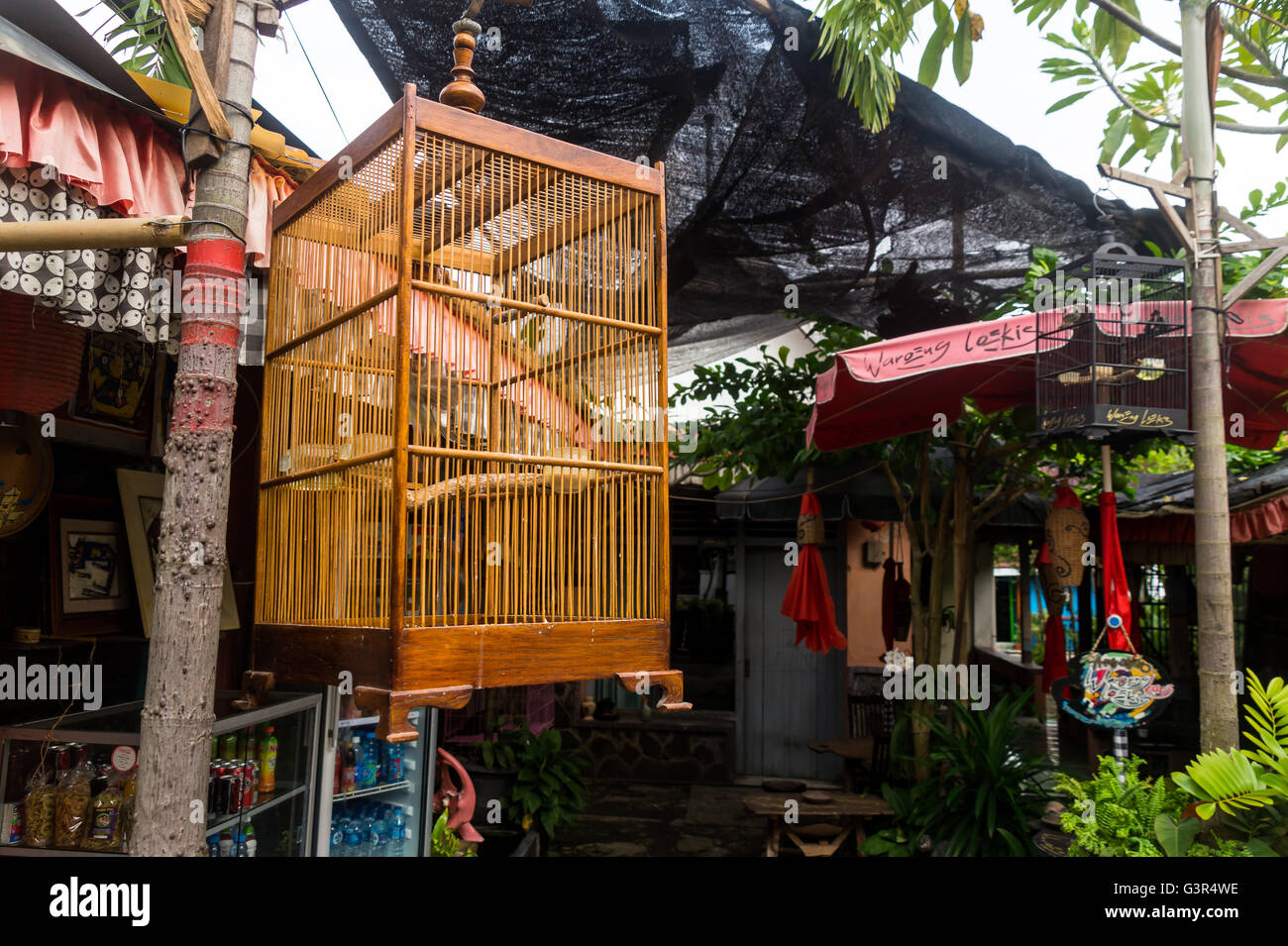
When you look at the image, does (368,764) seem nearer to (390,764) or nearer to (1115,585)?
(390,764)

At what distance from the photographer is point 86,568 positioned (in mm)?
3453

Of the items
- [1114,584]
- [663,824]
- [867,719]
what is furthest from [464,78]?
[867,719]

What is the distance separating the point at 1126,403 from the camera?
13.5 feet

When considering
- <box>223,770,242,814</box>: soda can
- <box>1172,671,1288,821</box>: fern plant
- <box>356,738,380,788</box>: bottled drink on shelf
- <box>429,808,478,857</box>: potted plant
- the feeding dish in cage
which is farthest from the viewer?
<box>429,808,478,857</box>: potted plant

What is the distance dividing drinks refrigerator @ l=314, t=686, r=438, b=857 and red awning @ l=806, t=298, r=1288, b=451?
2.71m

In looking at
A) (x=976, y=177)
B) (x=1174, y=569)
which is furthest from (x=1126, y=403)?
(x=1174, y=569)

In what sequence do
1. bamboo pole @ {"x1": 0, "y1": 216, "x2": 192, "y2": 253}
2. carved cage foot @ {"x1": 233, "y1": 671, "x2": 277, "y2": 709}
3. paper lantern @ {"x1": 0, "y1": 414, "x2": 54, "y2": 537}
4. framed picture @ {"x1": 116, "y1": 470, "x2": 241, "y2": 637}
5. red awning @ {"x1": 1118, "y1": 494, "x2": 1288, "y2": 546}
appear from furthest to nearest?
red awning @ {"x1": 1118, "y1": 494, "x2": 1288, "y2": 546}
framed picture @ {"x1": 116, "y1": 470, "x2": 241, "y2": 637}
paper lantern @ {"x1": 0, "y1": 414, "x2": 54, "y2": 537}
carved cage foot @ {"x1": 233, "y1": 671, "x2": 277, "y2": 709}
bamboo pole @ {"x1": 0, "y1": 216, "x2": 192, "y2": 253}

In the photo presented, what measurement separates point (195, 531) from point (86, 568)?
65.7 inches

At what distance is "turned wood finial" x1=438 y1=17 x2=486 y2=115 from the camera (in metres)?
2.63

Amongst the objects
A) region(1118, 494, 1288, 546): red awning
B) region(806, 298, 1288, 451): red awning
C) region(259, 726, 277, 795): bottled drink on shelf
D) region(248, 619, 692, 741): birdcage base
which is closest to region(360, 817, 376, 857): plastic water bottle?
region(259, 726, 277, 795): bottled drink on shelf

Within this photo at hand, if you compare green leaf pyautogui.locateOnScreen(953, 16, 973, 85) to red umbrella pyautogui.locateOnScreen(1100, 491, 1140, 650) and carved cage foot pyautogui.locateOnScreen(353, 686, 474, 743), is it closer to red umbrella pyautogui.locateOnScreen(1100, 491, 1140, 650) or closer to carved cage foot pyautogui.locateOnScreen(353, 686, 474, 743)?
red umbrella pyautogui.locateOnScreen(1100, 491, 1140, 650)

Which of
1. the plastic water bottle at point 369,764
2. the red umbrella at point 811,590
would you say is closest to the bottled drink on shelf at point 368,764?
the plastic water bottle at point 369,764

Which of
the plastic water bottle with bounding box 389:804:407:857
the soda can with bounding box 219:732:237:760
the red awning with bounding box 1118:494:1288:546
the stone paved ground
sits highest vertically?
the red awning with bounding box 1118:494:1288:546
